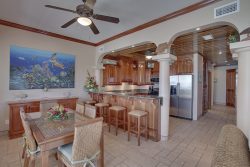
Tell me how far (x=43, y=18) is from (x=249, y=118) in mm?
4604

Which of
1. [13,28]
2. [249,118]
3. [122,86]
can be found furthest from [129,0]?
[122,86]

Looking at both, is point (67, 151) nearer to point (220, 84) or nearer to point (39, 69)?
point (39, 69)

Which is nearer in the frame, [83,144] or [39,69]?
[83,144]

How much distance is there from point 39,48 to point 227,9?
470 cm

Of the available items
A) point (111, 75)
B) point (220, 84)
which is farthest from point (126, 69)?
point (220, 84)

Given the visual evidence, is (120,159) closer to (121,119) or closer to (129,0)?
(121,119)

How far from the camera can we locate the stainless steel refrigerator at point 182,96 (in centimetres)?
518

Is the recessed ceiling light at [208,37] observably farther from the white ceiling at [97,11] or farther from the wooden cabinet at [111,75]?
the wooden cabinet at [111,75]

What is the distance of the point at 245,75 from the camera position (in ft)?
6.52

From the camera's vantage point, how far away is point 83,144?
158 centimetres

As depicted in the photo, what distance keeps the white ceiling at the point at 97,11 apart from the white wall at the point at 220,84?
8.18 m

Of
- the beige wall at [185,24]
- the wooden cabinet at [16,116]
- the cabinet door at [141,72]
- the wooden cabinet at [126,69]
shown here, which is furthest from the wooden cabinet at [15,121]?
the cabinet door at [141,72]

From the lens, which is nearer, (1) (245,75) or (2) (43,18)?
(1) (245,75)

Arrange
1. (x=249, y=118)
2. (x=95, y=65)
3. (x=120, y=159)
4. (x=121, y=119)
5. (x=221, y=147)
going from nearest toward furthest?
(x=221, y=147) < (x=249, y=118) < (x=120, y=159) < (x=121, y=119) < (x=95, y=65)
